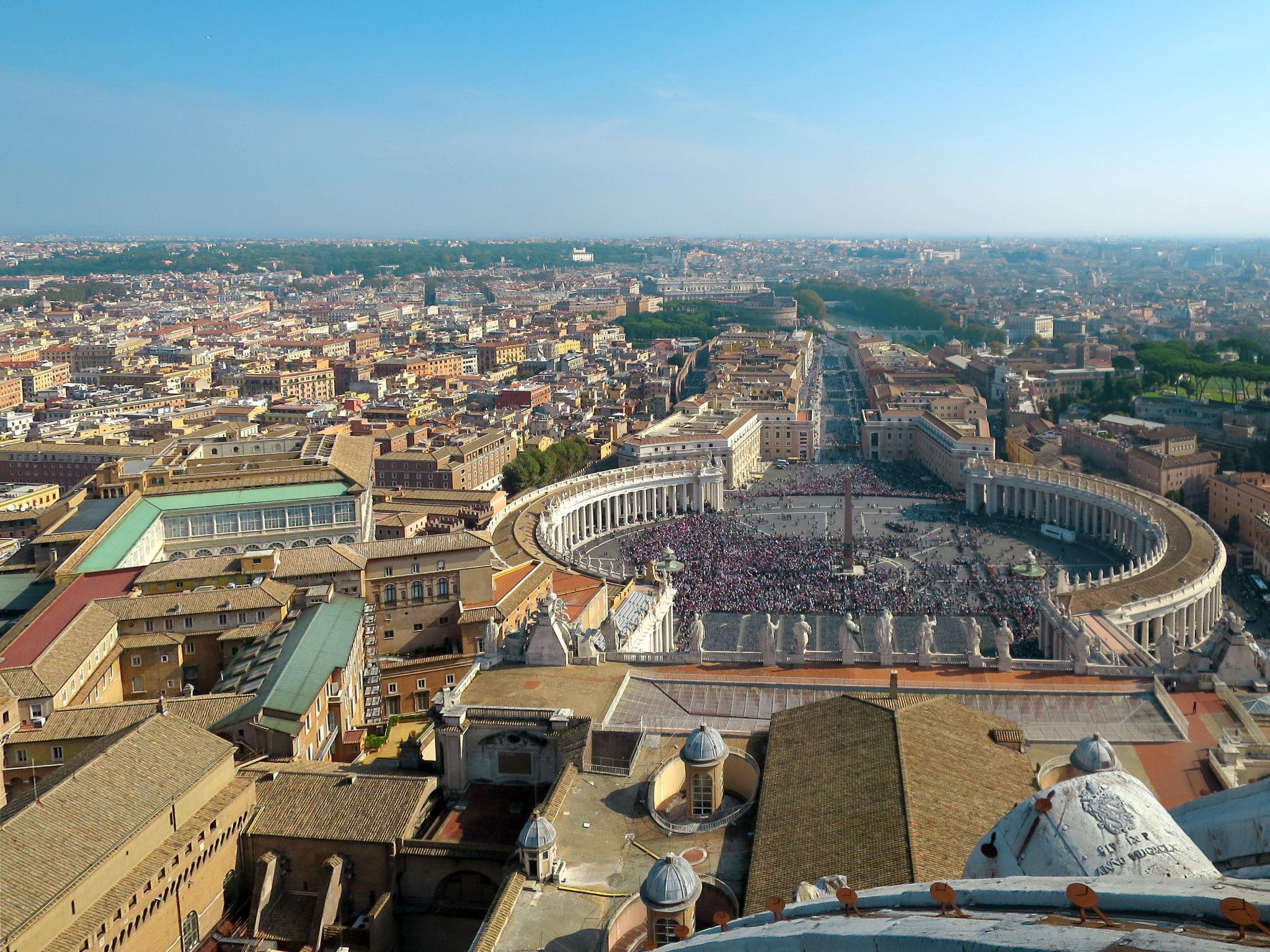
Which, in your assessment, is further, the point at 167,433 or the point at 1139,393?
the point at 1139,393

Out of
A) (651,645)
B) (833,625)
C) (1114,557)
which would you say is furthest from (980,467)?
(651,645)

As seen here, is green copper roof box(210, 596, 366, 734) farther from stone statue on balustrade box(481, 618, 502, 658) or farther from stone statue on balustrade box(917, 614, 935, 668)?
stone statue on balustrade box(917, 614, 935, 668)

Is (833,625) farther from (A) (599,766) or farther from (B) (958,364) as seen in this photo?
(B) (958,364)

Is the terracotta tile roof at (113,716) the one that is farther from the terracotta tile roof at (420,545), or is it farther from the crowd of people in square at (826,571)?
the crowd of people in square at (826,571)

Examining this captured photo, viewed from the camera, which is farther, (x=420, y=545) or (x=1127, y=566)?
(x=1127, y=566)

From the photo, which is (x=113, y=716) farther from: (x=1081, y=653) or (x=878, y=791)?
(x=1081, y=653)

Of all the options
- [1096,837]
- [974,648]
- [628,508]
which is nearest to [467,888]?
[974,648]

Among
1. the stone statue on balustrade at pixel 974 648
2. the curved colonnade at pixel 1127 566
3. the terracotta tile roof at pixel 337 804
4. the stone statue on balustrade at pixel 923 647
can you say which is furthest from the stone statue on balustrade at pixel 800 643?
the terracotta tile roof at pixel 337 804
